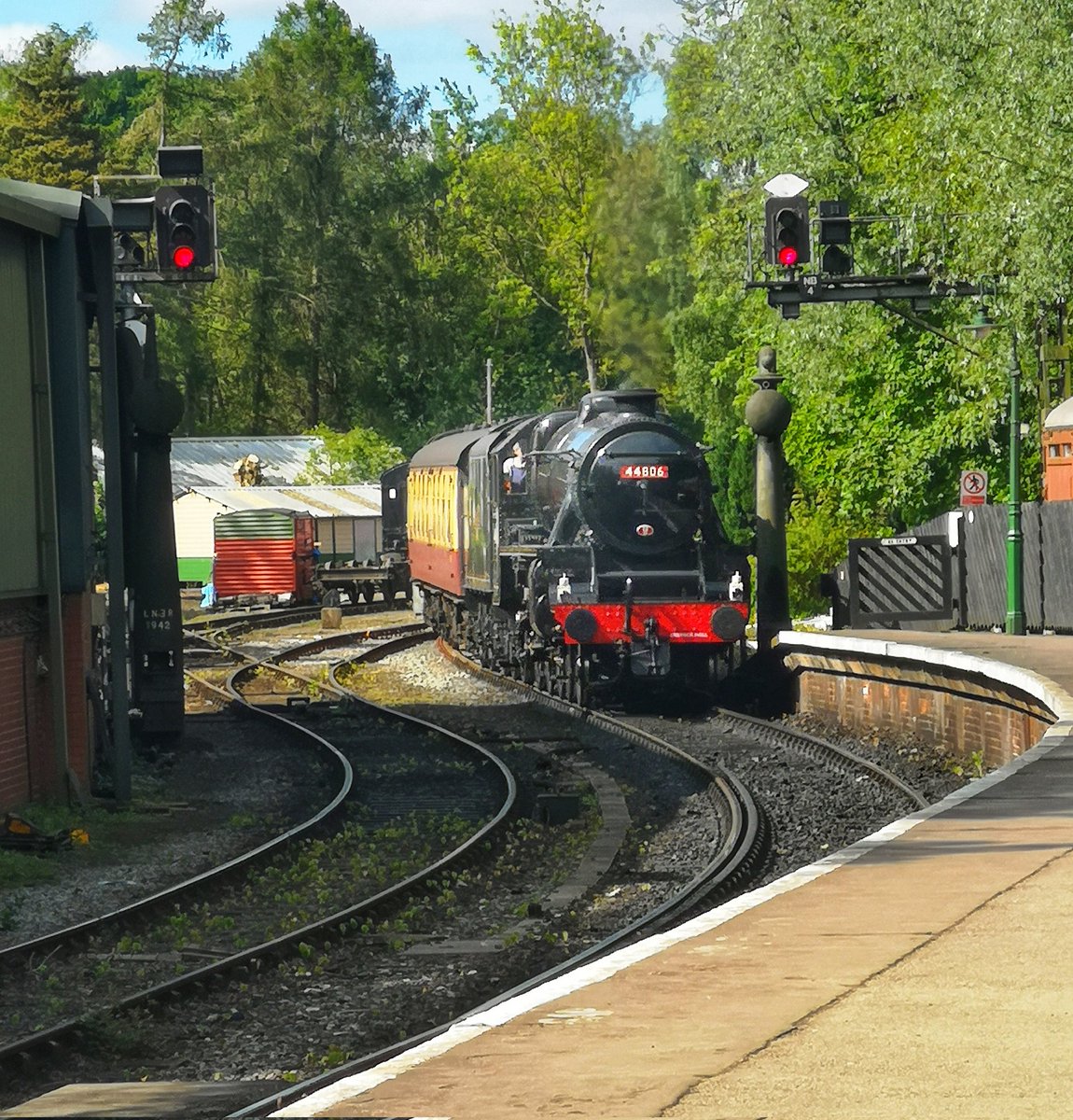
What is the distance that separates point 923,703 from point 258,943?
424 inches

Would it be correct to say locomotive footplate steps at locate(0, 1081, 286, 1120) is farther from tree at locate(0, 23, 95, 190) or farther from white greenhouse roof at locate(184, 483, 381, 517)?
tree at locate(0, 23, 95, 190)

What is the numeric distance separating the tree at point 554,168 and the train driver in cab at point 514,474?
4005cm

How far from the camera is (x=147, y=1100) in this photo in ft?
23.0

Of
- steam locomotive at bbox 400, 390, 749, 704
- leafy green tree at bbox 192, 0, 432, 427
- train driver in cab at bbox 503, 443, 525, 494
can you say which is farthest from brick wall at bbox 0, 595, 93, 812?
leafy green tree at bbox 192, 0, 432, 427

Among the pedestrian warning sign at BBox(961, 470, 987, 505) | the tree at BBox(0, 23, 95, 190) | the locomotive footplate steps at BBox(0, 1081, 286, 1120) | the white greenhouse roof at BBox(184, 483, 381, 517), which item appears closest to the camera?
the locomotive footplate steps at BBox(0, 1081, 286, 1120)

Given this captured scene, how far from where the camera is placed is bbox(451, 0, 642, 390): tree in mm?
64438

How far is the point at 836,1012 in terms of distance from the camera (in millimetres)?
6312

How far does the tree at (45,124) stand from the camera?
7044 cm

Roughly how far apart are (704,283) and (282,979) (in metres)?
36.5

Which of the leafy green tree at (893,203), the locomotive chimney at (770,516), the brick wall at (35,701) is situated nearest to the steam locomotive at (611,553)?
the locomotive chimney at (770,516)

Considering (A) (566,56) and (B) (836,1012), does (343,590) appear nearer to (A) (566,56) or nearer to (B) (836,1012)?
(A) (566,56)

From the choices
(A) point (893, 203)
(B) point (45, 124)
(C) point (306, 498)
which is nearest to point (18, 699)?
(A) point (893, 203)

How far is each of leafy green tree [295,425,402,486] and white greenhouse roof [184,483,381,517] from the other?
442cm

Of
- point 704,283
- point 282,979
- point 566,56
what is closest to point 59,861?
point 282,979
